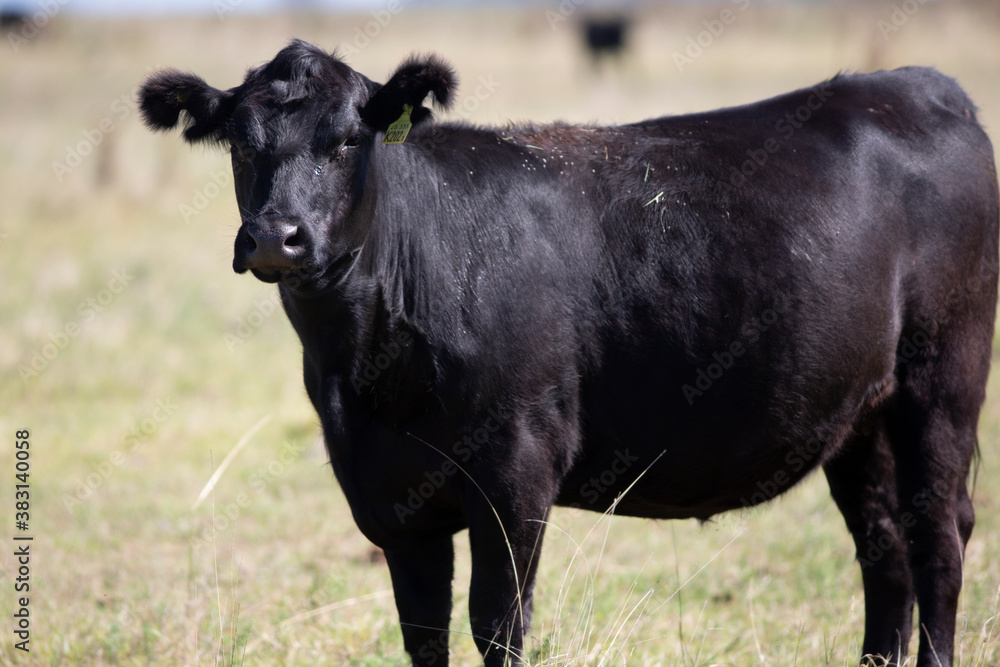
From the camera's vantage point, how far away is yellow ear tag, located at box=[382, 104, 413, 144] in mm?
3703

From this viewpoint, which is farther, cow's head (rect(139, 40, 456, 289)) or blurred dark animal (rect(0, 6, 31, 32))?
blurred dark animal (rect(0, 6, 31, 32))

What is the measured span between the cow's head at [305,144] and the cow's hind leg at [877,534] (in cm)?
264

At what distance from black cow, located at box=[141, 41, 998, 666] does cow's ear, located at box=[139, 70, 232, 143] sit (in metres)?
0.02

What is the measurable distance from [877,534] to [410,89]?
10.1 feet

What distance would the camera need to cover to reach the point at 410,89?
365 centimetres

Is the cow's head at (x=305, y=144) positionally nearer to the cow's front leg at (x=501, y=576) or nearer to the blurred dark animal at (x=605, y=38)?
the cow's front leg at (x=501, y=576)

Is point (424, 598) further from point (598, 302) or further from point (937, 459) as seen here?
point (937, 459)

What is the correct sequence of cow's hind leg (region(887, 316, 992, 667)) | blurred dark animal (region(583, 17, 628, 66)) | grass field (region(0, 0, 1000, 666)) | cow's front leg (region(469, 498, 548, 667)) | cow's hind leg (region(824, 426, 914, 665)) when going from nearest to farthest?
1. cow's front leg (region(469, 498, 548, 667))
2. cow's hind leg (region(887, 316, 992, 667))
3. cow's hind leg (region(824, 426, 914, 665))
4. grass field (region(0, 0, 1000, 666))
5. blurred dark animal (region(583, 17, 628, 66))

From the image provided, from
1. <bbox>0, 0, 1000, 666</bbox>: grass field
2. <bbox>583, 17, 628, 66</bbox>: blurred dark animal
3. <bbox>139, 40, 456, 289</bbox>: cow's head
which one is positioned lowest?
<bbox>0, 0, 1000, 666</bbox>: grass field

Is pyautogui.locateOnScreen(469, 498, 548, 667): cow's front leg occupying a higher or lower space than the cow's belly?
lower

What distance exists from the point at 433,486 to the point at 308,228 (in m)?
1.08

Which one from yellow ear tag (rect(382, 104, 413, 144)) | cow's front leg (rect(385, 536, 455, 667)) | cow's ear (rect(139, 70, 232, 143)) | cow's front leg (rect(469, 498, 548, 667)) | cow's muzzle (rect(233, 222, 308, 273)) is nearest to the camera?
cow's muzzle (rect(233, 222, 308, 273))

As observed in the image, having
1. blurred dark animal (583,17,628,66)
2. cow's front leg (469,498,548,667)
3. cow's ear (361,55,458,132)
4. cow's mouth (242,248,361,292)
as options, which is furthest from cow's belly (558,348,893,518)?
blurred dark animal (583,17,628,66)

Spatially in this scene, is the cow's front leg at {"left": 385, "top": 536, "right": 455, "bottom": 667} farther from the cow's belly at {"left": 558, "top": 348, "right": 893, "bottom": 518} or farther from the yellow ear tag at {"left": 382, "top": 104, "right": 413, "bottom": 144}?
the yellow ear tag at {"left": 382, "top": 104, "right": 413, "bottom": 144}
